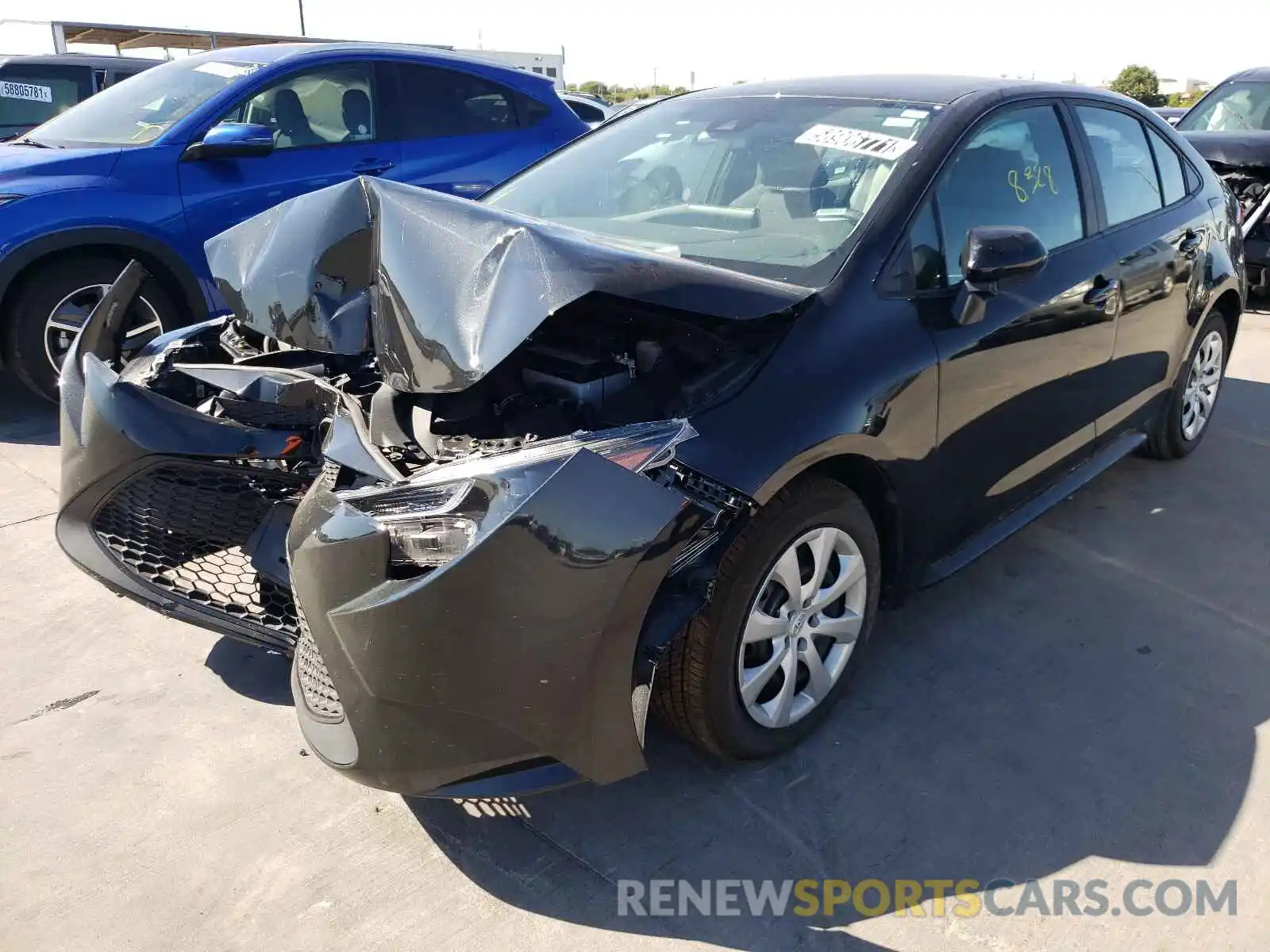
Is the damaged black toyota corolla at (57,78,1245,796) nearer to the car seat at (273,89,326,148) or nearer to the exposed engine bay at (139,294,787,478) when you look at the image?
the exposed engine bay at (139,294,787,478)

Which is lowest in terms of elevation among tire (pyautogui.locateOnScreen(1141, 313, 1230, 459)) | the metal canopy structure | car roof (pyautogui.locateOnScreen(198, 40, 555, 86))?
tire (pyautogui.locateOnScreen(1141, 313, 1230, 459))

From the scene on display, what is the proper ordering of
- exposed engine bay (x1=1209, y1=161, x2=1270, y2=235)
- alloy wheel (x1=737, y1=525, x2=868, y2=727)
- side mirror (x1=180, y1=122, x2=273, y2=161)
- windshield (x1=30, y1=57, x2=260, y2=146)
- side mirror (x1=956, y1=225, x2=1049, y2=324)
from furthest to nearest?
exposed engine bay (x1=1209, y1=161, x2=1270, y2=235) → windshield (x1=30, y1=57, x2=260, y2=146) → side mirror (x1=180, y1=122, x2=273, y2=161) → side mirror (x1=956, y1=225, x2=1049, y2=324) → alloy wheel (x1=737, y1=525, x2=868, y2=727)

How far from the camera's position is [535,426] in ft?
7.57

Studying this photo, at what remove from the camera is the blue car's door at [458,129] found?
5977mm

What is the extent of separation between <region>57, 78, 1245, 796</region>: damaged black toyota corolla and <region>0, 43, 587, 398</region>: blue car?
220 centimetres

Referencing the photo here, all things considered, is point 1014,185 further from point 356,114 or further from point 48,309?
point 48,309

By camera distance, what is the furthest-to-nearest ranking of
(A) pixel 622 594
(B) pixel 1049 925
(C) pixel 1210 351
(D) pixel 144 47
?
(D) pixel 144 47, (C) pixel 1210 351, (B) pixel 1049 925, (A) pixel 622 594

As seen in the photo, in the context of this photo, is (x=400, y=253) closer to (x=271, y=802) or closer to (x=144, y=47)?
(x=271, y=802)

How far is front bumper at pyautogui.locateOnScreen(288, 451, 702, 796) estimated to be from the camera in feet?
5.99

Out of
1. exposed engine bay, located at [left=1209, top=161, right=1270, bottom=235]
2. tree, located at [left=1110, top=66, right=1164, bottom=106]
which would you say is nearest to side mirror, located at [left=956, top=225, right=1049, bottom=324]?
exposed engine bay, located at [left=1209, top=161, right=1270, bottom=235]

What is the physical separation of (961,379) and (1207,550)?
1843 mm

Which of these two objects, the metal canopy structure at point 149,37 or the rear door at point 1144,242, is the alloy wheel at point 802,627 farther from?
the metal canopy structure at point 149,37

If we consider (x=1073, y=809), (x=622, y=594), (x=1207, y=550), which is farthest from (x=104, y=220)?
(x=1207, y=550)

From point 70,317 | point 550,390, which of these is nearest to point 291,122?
point 70,317
